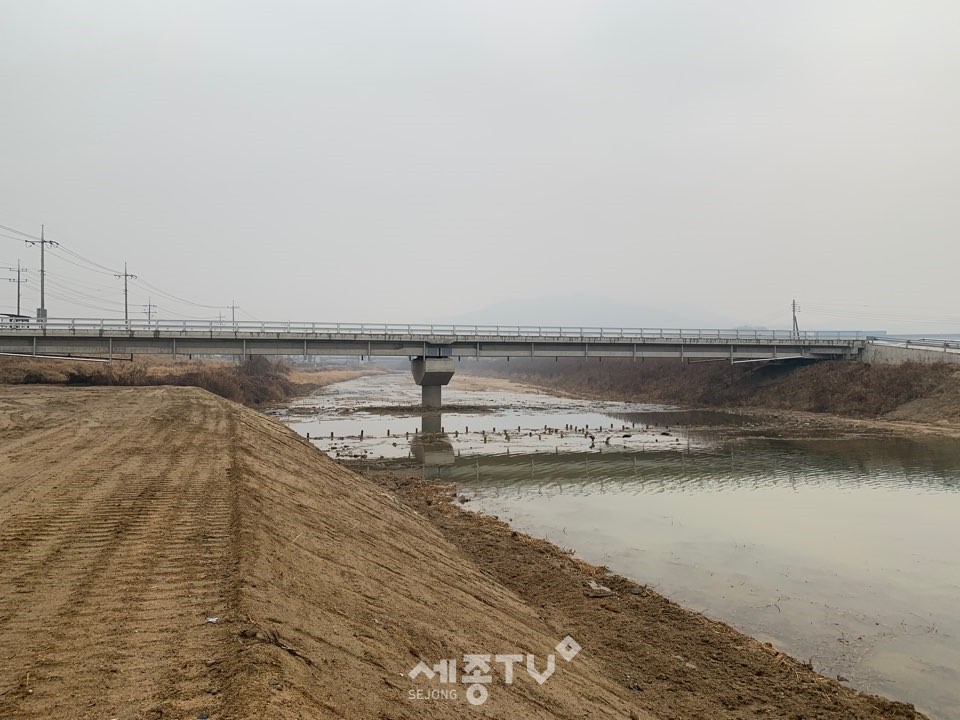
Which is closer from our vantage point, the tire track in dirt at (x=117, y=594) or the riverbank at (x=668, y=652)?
the tire track in dirt at (x=117, y=594)

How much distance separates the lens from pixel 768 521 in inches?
771

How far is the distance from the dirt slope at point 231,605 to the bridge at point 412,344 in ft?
130

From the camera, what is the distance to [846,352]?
2657 inches

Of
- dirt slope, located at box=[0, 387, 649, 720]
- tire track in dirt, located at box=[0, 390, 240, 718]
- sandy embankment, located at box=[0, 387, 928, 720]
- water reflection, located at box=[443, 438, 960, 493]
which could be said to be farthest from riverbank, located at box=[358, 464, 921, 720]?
water reflection, located at box=[443, 438, 960, 493]

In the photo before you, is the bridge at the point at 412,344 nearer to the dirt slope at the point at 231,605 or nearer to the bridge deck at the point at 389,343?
the bridge deck at the point at 389,343

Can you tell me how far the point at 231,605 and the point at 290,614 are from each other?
0.70 m

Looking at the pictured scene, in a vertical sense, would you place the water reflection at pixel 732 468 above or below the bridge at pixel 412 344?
below

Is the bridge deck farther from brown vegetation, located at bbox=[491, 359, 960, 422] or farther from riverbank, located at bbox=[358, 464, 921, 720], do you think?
riverbank, located at bbox=[358, 464, 921, 720]

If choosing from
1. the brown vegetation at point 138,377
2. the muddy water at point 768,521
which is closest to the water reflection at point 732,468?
the muddy water at point 768,521

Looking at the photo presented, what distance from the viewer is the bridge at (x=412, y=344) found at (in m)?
49.9

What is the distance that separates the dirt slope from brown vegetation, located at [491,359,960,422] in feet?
173

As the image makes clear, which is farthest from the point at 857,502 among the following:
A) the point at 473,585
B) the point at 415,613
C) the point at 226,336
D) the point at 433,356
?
the point at 226,336

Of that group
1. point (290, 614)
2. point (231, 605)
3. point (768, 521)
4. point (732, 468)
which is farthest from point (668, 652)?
point (732, 468)

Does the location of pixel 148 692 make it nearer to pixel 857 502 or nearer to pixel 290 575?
pixel 290 575
